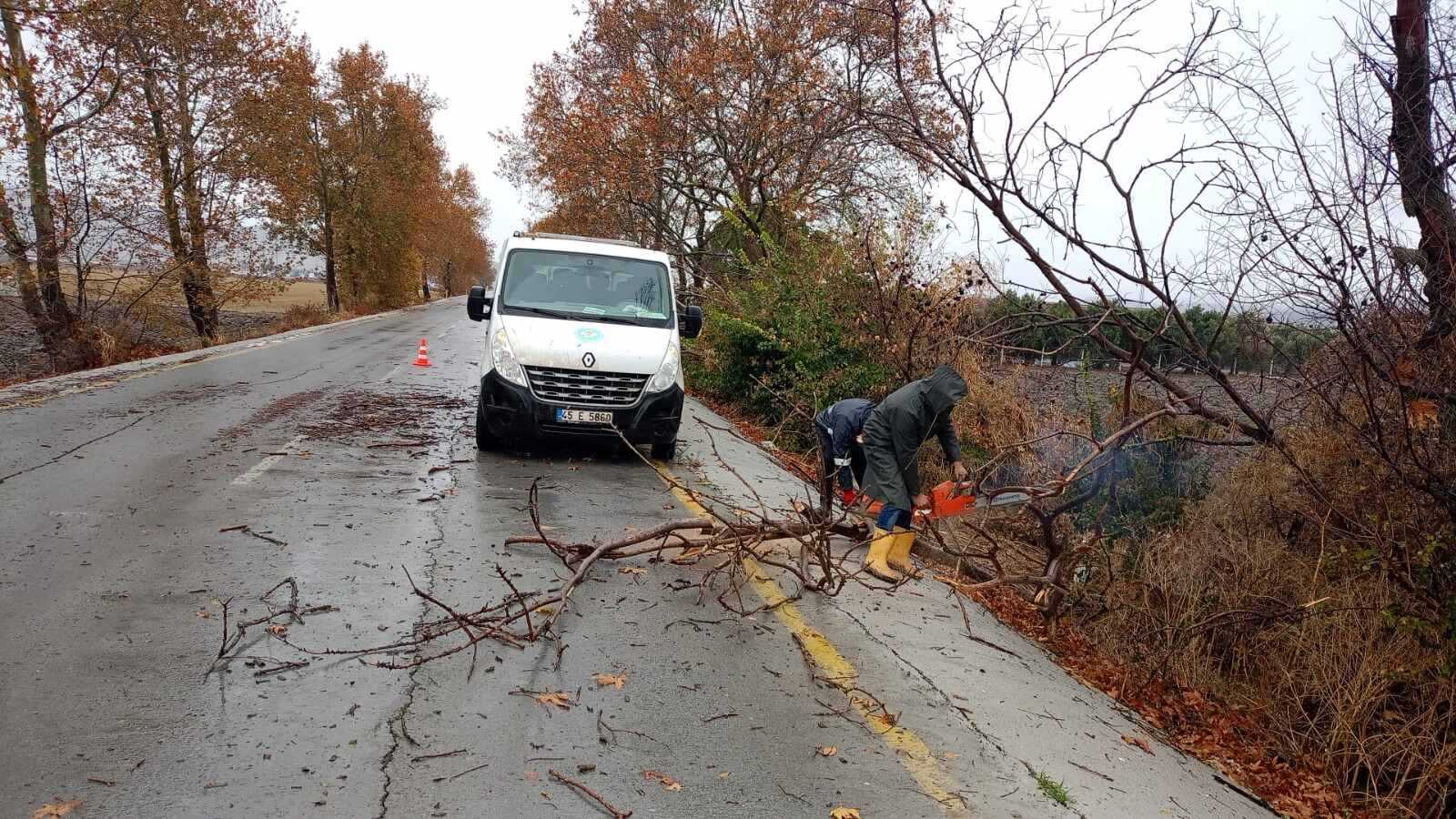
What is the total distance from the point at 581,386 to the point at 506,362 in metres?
0.73

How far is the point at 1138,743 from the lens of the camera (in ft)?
14.7

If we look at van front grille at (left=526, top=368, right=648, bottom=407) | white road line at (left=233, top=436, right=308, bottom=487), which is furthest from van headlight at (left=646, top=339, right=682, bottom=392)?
white road line at (left=233, top=436, right=308, bottom=487)

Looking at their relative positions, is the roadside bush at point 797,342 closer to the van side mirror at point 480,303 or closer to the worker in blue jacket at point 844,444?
the van side mirror at point 480,303

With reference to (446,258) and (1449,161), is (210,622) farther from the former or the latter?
(446,258)

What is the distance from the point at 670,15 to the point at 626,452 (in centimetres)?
1701

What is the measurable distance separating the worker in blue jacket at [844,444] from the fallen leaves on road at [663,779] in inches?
133

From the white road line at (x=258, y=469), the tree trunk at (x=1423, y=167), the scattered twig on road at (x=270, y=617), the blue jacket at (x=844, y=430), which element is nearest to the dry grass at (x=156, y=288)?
the white road line at (x=258, y=469)

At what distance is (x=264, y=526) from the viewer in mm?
5797

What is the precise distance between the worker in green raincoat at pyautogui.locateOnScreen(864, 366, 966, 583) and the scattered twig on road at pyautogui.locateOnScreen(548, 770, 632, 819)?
10.3 feet

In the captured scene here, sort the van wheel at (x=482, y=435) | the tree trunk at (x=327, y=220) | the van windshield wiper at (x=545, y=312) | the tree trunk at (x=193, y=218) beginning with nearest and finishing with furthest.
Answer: the van wheel at (x=482, y=435) → the van windshield wiper at (x=545, y=312) → the tree trunk at (x=193, y=218) → the tree trunk at (x=327, y=220)

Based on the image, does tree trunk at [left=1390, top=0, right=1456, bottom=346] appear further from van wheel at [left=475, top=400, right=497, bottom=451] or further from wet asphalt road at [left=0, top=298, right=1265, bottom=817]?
van wheel at [left=475, top=400, right=497, bottom=451]

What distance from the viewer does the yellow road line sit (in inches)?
135

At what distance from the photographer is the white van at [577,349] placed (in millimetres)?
8172

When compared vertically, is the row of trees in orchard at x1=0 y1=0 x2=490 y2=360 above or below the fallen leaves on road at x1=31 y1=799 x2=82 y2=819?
above
